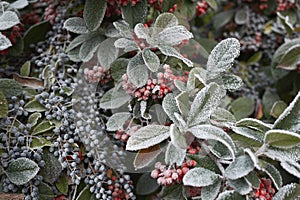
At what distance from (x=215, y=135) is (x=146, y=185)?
323 mm

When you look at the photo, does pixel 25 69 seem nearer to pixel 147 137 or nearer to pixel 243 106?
pixel 147 137

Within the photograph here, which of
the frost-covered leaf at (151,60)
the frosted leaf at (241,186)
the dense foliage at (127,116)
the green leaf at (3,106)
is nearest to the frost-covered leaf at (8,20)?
the dense foliage at (127,116)

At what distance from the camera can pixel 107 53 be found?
876 millimetres

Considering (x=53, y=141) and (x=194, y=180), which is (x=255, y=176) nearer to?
(x=194, y=180)

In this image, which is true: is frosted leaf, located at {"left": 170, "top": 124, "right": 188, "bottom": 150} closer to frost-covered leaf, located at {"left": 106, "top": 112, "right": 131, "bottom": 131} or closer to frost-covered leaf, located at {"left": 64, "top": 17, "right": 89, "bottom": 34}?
frost-covered leaf, located at {"left": 106, "top": 112, "right": 131, "bottom": 131}

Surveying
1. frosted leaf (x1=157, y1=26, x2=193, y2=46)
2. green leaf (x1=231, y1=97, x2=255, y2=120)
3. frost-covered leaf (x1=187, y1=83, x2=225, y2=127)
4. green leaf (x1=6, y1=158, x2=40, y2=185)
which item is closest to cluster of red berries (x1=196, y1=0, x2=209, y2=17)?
green leaf (x1=231, y1=97, x2=255, y2=120)

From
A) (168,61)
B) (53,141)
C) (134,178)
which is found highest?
(168,61)

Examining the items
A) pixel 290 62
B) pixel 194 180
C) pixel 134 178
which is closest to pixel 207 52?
pixel 290 62

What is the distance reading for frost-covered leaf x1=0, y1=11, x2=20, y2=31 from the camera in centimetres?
80

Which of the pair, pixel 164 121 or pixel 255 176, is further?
pixel 164 121

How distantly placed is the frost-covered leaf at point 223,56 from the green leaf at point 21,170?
0.32 metres

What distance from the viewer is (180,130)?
0.69 meters

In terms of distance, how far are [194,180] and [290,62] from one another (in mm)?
469

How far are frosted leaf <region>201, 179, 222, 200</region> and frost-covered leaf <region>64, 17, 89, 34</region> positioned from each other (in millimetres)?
376
